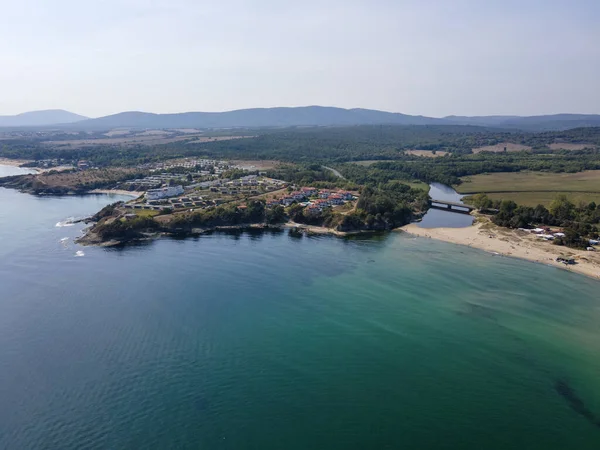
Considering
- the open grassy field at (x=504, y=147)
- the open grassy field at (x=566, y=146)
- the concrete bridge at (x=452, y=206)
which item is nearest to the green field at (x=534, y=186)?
the concrete bridge at (x=452, y=206)

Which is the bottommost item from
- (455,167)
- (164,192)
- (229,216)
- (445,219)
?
(445,219)

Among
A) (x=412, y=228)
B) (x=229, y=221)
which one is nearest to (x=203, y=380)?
(x=229, y=221)

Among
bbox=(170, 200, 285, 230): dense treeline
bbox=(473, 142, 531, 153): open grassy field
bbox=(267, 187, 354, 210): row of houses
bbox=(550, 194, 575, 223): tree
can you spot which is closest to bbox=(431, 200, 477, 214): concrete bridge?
bbox=(550, 194, 575, 223): tree

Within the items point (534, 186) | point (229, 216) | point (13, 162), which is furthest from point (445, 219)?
point (13, 162)

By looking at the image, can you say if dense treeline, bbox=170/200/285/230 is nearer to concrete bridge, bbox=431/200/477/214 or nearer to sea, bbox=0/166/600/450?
sea, bbox=0/166/600/450

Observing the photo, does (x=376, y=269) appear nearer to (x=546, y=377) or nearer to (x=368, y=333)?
(x=368, y=333)

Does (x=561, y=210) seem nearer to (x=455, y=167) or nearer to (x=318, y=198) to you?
(x=318, y=198)
